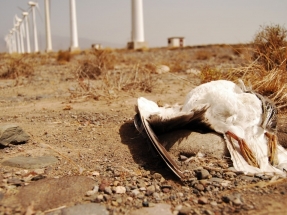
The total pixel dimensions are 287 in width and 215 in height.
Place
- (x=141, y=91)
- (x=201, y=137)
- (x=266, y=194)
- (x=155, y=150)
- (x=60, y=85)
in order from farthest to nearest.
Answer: (x=60, y=85)
(x=141, y=91)
(x=201, y=137)
(x=155, y=150)
(x=266, y=194)

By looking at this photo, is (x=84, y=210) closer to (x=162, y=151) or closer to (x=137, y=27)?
(x=162, y=151)

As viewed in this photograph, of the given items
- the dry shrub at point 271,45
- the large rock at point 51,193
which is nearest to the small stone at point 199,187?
the large rock at point 51,193

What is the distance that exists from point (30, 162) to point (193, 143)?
3.67 feet

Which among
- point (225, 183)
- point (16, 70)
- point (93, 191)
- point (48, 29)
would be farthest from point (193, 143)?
point (48, 29)

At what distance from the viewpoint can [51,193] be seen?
1.57m

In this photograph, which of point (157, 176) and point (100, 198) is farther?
point (157, 176)

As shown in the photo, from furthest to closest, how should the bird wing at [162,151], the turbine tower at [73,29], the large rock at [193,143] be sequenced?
the turbine tower at [73,29]
the large rock at [193,143]
the bird wing at [162,151]

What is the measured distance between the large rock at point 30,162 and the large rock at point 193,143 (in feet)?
2.60

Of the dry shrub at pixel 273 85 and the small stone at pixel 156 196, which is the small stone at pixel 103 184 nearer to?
the small stone at pixel 156 196

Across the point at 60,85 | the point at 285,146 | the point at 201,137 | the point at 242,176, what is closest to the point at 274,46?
the point at 285,146

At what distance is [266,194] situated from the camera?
5.08 ft

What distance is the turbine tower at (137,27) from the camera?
16125 millimetres

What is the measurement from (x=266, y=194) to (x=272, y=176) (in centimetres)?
23

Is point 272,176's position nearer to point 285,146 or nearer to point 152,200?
point 285,146
